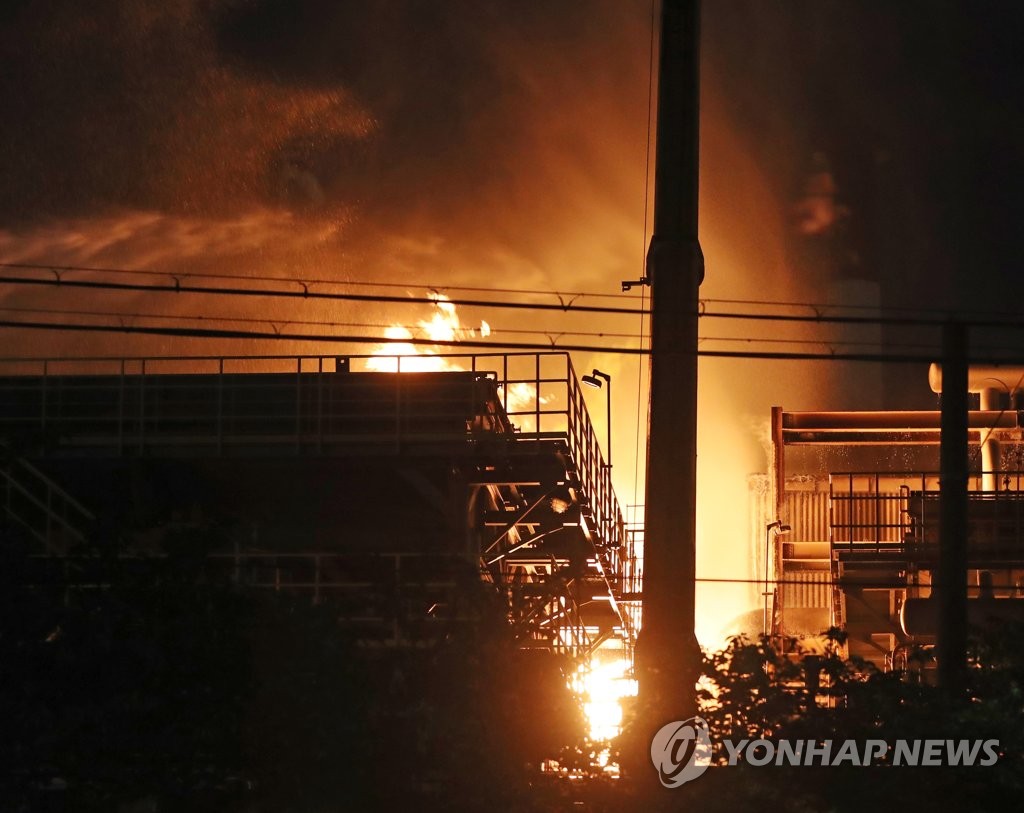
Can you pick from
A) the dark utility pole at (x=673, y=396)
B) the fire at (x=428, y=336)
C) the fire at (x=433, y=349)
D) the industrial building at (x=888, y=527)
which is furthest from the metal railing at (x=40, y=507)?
the fire at (x=428, y=336)

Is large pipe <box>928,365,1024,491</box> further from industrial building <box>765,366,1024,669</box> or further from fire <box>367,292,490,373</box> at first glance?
fire <box>367,292,490,373</box>

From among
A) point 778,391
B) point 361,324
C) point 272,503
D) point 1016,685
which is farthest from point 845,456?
point 1016,685

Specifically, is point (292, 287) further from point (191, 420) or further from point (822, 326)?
point (822, 326)

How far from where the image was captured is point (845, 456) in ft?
173

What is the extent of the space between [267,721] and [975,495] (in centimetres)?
2045

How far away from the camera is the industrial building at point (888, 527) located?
29.5 metres

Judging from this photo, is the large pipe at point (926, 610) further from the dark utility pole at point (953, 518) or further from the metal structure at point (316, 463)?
the dark utility pole at point (953, 518)

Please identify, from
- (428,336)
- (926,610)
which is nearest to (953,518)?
(926,610)

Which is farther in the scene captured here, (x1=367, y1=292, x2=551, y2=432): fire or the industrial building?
(x1=367, y1=292, x2=551, y2=432): fire

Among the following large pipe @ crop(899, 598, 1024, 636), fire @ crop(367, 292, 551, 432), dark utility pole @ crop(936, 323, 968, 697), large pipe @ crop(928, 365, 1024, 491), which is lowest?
large pipe @ crop(899, 598, 1024, 636)

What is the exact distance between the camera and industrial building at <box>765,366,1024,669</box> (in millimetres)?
29453

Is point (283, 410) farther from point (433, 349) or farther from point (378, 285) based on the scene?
point (433, 349)

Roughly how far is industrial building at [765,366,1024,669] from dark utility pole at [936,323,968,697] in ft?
13.3

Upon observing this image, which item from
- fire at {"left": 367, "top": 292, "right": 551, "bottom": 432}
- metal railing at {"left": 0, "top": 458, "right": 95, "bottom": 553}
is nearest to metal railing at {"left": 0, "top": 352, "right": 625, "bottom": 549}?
metal railing at {"left": 0, "top": 458, "right": 95, "bottom": 553}
